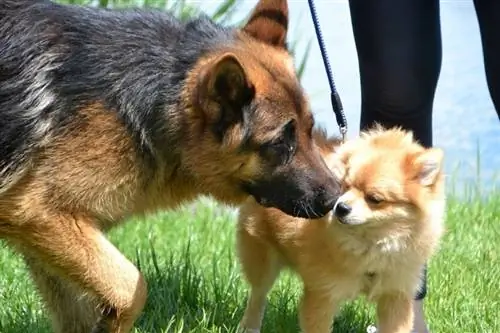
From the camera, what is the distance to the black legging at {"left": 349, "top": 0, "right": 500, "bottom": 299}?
444 centimetres

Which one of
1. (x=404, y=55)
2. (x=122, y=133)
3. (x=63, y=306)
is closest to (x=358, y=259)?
(x=404, y=55)

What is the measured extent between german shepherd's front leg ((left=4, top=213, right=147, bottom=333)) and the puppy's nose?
95 cm

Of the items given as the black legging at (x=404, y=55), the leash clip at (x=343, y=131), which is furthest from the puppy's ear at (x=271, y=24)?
the leash clip at (x=343, y=131)

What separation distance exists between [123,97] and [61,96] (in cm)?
28

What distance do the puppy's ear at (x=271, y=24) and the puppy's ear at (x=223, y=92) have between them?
1.54 ft

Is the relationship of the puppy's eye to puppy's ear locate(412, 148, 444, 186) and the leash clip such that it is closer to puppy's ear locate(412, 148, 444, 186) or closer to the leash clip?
puppy's ear locate(412, 148, 444, 186)

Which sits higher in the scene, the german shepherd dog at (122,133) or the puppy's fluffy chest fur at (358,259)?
the german shepherd dog at (122,133)

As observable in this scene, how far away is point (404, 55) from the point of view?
4.46 meters

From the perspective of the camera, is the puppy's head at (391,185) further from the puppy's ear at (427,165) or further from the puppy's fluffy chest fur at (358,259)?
the puppy's fluffy chest fur at (358,259)

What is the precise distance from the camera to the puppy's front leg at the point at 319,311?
4.38 metres

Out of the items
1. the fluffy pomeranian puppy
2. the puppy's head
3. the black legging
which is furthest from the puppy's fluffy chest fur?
the black legging

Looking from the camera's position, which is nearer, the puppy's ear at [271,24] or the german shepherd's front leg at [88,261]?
the german shepherd's front leg at [88,261]

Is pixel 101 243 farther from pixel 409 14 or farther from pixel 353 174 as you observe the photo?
pixel 409 14

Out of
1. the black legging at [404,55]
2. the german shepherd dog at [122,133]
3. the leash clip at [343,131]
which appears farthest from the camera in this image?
the leash clip at [343,131]
